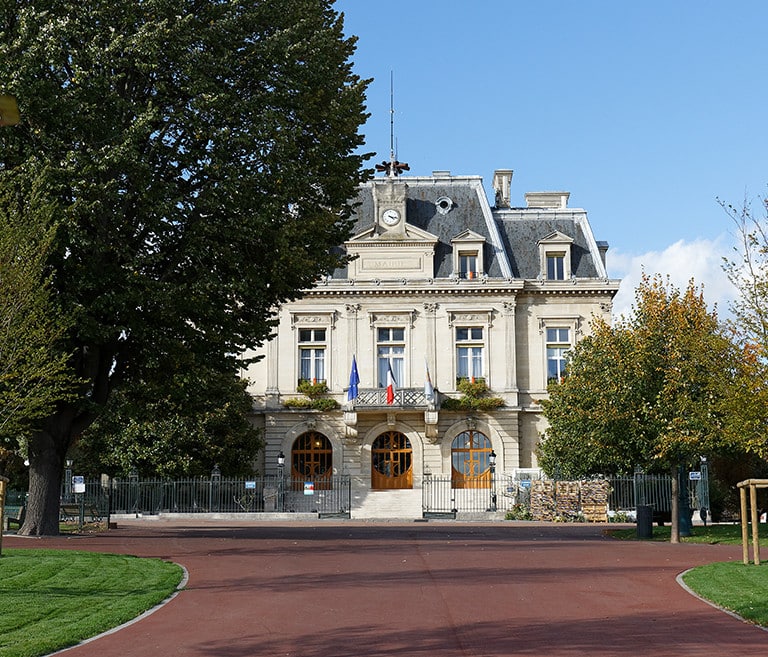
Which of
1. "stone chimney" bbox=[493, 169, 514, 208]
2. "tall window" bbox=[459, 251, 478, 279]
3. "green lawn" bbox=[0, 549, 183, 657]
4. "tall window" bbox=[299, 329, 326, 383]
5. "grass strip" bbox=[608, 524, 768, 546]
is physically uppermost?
"stone chimney" bbox=[493, 169, 514, 208]

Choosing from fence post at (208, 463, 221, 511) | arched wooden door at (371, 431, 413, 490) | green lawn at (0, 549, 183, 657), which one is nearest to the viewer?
green lawn at (0, 549, 183, 657)

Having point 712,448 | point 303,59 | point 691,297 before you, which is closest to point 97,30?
point 303,59

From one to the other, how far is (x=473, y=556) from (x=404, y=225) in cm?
3159

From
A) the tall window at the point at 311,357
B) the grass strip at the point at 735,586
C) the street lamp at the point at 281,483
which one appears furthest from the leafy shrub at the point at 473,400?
the grass strip at the point at 735,586

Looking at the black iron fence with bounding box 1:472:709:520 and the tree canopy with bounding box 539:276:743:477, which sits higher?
the tree canopy with bounding box 539:276:743:477

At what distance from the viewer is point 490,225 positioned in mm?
50062

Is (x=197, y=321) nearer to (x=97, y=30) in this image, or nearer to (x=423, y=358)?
(x=97, y=30)

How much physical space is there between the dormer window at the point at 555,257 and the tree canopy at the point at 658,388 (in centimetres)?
1941

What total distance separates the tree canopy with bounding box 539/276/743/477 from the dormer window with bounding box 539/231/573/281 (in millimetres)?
19408

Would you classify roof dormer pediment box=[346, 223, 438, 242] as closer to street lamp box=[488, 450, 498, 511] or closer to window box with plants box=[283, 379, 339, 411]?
window box with plants box=[283, 379, 339, 411]

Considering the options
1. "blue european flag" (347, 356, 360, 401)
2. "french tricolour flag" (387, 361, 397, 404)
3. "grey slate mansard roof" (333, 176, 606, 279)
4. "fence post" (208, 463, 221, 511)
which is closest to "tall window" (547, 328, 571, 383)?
"grey slate mansard roof" (333, 176, 606, 279)

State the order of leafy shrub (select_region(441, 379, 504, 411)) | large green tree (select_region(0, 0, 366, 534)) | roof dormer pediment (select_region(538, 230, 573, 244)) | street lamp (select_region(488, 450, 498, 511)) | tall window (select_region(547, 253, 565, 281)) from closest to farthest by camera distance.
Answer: large green tree (select_region(0, 0, 366, 534)) < street lamp (select_region(488, 450, 498, 511)) < leafy shrub (select_region(441, 379, 504, 411)) < roof dormer pediment (select_region(538, 230, 573, 244)) < tall window (select_region(547, 253, 565, 281))

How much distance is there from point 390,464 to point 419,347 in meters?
5.79

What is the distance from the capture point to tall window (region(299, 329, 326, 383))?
4881 centimetres
